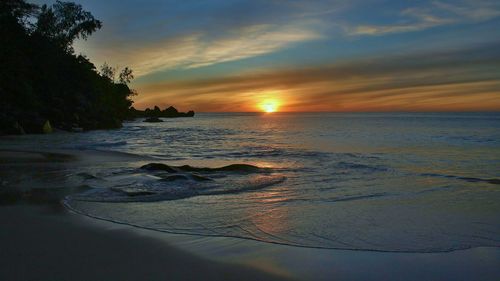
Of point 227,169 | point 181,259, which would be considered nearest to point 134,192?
point 181,259

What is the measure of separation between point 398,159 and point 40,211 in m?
14.0

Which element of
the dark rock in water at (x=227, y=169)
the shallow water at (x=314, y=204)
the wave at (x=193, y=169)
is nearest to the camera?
the shallow water at (x=314, y=204)

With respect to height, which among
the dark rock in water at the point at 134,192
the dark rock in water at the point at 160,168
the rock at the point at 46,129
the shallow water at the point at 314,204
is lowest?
the shallow water at the point at 314,204

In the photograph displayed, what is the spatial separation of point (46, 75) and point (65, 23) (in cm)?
1501

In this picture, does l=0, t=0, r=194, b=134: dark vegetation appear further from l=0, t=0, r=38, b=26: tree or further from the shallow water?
the shallow water

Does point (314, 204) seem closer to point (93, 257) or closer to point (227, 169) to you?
point (93, 257)

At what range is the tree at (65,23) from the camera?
172 feet

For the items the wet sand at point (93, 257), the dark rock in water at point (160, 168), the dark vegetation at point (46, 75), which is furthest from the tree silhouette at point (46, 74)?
the wet sand at point (93, 257)

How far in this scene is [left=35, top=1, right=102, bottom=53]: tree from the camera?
5250 cm

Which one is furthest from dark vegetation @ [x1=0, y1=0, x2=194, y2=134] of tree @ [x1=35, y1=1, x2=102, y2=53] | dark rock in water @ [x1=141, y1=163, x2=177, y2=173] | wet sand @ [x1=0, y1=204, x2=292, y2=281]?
wet sand @ [x1=0, y1=204, x2=292, y2=281]

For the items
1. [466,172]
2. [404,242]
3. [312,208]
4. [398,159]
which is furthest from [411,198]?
[398,159]

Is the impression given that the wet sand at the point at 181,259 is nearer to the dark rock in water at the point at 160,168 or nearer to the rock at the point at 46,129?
the dark rock in water at the point at 160,168

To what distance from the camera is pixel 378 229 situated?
5.88 metres

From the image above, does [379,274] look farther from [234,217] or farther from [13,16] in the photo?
[13,16]
